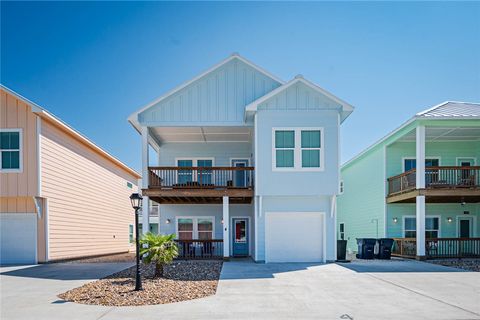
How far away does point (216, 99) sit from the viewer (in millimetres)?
14844

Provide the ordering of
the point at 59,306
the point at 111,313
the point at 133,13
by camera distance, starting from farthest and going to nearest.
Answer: the point at 133,13, the point at 59,306, the point at 111,313

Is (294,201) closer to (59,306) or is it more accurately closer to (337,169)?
(337,169)

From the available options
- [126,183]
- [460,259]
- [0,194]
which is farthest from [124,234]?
[460,259]

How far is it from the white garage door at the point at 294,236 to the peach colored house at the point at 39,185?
8.97 m

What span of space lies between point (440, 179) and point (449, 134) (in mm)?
2462

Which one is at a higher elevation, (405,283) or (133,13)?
(133,13)

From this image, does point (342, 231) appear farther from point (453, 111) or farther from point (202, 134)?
point (202, 134)

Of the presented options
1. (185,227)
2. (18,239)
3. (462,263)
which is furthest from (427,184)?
(18,239)

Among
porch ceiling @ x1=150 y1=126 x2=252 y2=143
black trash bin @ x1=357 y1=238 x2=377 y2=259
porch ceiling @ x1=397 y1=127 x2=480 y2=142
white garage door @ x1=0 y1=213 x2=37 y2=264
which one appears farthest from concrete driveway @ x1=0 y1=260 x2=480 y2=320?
porch ceiling @ x1=397 y1=127 x2=480 y2=142

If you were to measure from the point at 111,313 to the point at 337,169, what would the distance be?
9824mm

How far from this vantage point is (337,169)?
13680 mm

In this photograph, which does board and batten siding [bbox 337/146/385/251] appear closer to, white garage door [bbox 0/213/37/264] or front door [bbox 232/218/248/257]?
front door [bbox 232/218/248/257]

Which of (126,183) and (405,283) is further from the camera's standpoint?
(126,183)

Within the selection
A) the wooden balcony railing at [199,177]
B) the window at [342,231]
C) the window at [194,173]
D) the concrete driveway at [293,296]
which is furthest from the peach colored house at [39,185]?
the window at [342,231]
